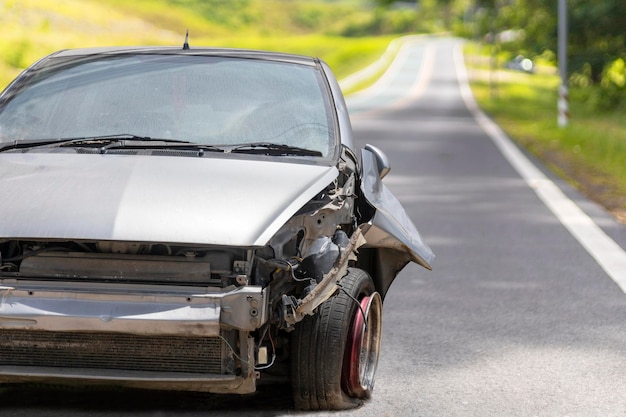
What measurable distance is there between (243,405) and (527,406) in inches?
46.8

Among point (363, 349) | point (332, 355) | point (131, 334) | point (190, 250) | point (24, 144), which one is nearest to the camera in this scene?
point (131, 334)

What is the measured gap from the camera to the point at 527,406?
199 inches

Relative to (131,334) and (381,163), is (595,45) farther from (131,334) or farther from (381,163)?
(131,334)

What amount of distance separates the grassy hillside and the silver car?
2825mm

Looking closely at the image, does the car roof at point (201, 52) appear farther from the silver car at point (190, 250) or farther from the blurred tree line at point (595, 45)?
the blurred tree line at point (595, 45)

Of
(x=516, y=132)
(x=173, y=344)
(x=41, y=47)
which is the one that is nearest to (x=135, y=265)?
A: (x=173, y=344)

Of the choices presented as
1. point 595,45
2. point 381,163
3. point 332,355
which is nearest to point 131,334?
point 332,355

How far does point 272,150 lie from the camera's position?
5430 mm

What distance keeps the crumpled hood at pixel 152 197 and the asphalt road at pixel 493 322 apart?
830 millimetres

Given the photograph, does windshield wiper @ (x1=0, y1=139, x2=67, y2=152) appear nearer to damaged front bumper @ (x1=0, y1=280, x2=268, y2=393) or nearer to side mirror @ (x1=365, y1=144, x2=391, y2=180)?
damaged front bumper @ (x1=0, y1=280, x2=268, y2=393)

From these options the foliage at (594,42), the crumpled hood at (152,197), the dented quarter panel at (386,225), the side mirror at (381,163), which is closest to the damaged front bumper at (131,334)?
the crumpled hood at (152,197)

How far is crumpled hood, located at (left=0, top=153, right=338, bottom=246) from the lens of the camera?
14.7 ft

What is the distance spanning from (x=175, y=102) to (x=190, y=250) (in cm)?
139

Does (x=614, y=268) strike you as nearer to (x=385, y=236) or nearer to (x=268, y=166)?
(x=385, y=236)
